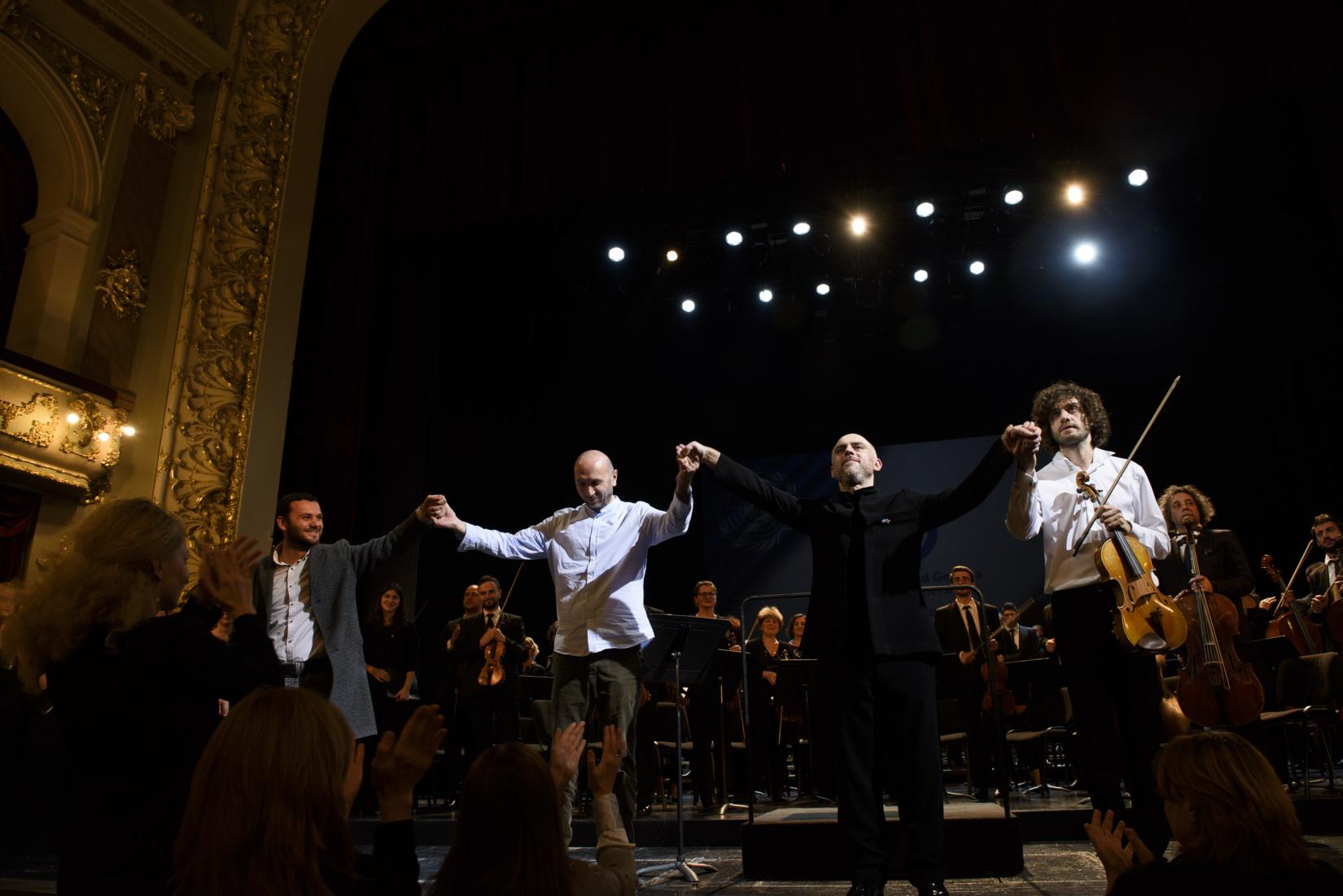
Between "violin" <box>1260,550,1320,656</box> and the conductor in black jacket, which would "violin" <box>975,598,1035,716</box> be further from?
the conductor in black jacket

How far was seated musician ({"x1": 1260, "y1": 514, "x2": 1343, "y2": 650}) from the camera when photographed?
5.66 m

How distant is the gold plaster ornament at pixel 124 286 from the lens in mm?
6355

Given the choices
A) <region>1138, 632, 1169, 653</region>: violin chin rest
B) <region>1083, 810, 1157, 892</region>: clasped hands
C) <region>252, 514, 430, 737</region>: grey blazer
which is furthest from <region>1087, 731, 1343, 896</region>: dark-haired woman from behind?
<region>252, 514, 430, 737</region>: grey blazer

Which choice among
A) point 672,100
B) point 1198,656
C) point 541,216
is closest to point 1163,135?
point 672,100

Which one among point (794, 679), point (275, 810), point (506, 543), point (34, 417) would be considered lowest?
point (275, 810)

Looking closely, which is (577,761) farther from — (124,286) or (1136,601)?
(124,286)

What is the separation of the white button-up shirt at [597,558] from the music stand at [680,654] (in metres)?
0.07

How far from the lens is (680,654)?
4.01 meters

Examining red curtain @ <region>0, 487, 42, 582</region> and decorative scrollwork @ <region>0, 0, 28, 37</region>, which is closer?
red curtain @ <region>0, 487, 42, 582</region>

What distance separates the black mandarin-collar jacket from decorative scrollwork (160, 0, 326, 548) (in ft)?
14.7

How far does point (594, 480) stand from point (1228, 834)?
287cm

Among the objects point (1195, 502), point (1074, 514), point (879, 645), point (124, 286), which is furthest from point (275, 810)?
point (124, 286)

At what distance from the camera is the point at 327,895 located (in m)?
1.33

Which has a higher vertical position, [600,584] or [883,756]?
[600,584]
